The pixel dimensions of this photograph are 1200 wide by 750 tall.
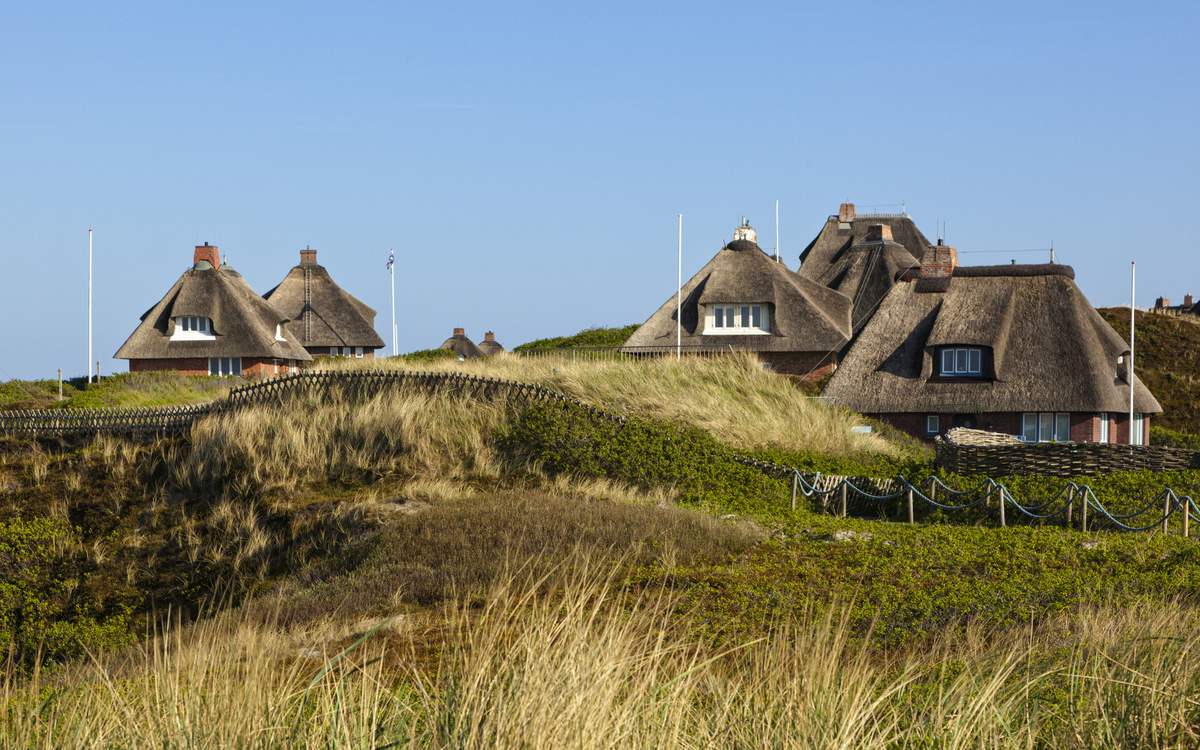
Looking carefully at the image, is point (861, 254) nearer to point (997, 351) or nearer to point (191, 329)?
point (997, 351)

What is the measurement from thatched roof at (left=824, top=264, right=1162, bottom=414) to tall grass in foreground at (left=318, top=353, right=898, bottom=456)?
6264 millimetres

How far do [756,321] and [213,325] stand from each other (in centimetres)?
2441

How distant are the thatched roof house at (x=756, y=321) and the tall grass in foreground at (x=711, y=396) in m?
13.1

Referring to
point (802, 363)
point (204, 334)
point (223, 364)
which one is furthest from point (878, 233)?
point (204, 334)

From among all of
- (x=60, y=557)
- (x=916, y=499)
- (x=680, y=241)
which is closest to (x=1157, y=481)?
(x=916, y=499)

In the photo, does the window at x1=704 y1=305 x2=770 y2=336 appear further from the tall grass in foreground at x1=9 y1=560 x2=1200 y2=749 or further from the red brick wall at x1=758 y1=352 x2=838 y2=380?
the tall grass in foreground at x1=9 y1=560 x2=1200 y2=749

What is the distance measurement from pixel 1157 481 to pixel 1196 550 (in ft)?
15.8

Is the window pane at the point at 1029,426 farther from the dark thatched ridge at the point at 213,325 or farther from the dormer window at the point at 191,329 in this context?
the dormer window at the point at 191,329

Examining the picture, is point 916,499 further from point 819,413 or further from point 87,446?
point 87,446

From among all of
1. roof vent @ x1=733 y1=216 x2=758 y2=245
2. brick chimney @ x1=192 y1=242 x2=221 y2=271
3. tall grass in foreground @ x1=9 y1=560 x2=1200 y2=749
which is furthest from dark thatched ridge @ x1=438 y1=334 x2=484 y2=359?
tall grass in foreground @ x1=9 y1=560 x2=1200 y2=749

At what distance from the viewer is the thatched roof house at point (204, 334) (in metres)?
43.0

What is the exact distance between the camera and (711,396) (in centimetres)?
1939

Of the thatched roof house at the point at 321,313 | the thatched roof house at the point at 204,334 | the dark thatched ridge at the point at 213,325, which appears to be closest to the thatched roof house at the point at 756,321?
the dark thatched ridge at the point at 213,325

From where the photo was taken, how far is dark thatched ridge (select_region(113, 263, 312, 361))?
42.9 m
